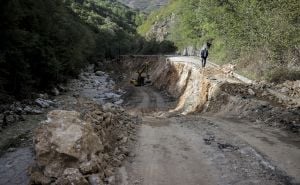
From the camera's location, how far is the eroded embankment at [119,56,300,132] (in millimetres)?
18297

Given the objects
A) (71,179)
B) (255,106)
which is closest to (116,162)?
(71,179)

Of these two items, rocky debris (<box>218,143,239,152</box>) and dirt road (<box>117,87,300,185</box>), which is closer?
→ dirt road (<box>117,87,300,185</box>)

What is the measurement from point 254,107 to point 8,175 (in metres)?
11.6

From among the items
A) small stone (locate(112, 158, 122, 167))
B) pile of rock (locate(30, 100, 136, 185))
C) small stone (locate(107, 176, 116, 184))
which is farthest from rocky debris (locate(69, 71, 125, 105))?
small stone (locate(107, 176, 116, 184))

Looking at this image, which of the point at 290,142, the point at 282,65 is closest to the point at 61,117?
the point at 290,142

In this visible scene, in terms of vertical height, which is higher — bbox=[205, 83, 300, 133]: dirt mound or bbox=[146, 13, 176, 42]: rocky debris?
bbox=[146, 13, 176, 42]: rocky debris

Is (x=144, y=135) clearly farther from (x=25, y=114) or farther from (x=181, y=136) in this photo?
(x=25, y=114)

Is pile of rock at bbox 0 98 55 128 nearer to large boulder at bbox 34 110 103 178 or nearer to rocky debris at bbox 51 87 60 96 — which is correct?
rocky debris at bbox 51 87 60 96

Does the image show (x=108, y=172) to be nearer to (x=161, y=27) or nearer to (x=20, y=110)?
(x=20, y=110)

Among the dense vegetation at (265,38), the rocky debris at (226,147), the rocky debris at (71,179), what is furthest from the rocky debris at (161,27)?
the rocky debris at (71,179)

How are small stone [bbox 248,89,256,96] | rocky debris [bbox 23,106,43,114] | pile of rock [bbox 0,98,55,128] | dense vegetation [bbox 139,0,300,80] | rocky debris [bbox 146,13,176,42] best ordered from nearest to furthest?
1. pile of rock [bbox 0,98,55,128]
2. small stone [bbox 248,89,256,96]
3. dense vegetation [bbox 139,0,300,80]
4. rocky debris [bbox 23,106,43,114]
5. rocky debris [bbox 146,13,176,42]

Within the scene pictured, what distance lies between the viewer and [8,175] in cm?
1388

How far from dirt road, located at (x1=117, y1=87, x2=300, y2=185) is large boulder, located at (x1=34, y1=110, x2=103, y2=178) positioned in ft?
3.63

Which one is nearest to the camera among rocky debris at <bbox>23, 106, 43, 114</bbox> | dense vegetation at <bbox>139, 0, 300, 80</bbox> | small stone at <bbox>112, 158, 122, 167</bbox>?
small stone at <bbox>112, 158, 122, 167</bbox>
